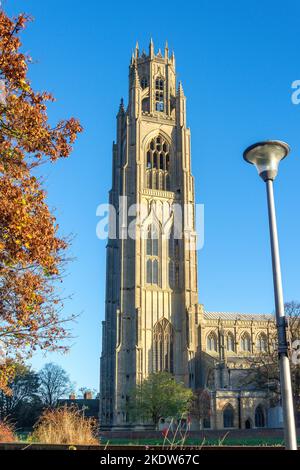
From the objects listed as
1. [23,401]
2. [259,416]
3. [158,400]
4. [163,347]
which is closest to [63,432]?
[158,400]

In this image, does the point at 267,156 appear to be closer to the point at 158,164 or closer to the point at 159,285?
the point at 159,285

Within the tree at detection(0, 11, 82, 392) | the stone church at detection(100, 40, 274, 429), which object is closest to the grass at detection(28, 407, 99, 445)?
the tree at detection(0, 11, 82, 392)

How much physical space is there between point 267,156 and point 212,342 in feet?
245

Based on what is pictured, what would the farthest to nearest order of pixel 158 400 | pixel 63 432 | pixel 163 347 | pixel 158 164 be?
pixel 158 164 < pixel 163 347 < pixel 158 400 < pixel 63 432

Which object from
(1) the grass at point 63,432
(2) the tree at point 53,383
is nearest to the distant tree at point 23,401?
(2) the tree at point 53,383

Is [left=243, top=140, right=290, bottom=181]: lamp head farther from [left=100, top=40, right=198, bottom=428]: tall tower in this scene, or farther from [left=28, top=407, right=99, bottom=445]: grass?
[left=100, top=40, right=198, bottom=428]: tall tower

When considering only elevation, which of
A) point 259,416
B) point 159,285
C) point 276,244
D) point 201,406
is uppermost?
point 159,285

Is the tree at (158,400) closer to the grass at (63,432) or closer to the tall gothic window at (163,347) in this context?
the tall gothic window at (163,347)

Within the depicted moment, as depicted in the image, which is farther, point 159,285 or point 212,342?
point 212,342

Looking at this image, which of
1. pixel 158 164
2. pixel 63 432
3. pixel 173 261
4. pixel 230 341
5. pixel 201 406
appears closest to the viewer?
pixel 63 432

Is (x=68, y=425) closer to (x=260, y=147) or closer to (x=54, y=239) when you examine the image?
(x=54, y=239)

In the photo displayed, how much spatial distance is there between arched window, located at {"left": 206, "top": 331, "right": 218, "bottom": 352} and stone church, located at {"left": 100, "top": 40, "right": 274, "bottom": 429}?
0.15 metres

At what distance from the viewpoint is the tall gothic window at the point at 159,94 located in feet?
287

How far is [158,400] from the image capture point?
61.8 metres
